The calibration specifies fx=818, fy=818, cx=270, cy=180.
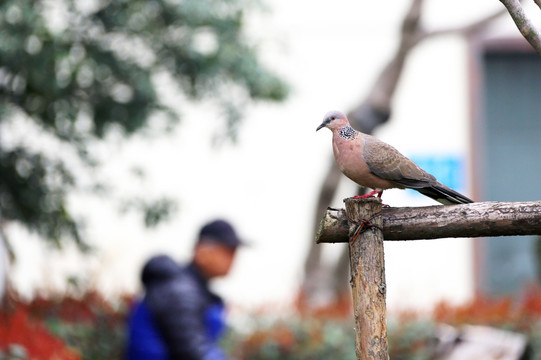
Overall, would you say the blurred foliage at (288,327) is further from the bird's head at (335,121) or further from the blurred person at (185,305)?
the bird's head at (335,121)

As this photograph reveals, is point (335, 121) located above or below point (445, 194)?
above

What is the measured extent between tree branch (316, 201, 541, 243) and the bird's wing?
9cm

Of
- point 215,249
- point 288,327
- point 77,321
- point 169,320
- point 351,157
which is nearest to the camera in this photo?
point 351,157

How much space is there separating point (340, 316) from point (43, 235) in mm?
2705

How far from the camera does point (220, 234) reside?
16.5 ft

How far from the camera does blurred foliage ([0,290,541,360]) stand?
6.34 metres

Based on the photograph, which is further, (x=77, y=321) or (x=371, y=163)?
(x=77, y=321)

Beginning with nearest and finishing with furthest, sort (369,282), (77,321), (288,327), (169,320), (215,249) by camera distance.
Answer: (369,282), (169,320), (215,249), (288,327), (77,321)

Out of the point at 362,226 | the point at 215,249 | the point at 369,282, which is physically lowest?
the point at 369,282

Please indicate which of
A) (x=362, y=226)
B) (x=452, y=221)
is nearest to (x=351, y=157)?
(x=362, y=226)

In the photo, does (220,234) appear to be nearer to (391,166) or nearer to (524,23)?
(391,166)

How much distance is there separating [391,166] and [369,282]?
364 mm

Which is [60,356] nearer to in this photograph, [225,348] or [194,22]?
[225,348]

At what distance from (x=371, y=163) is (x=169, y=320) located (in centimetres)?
243
